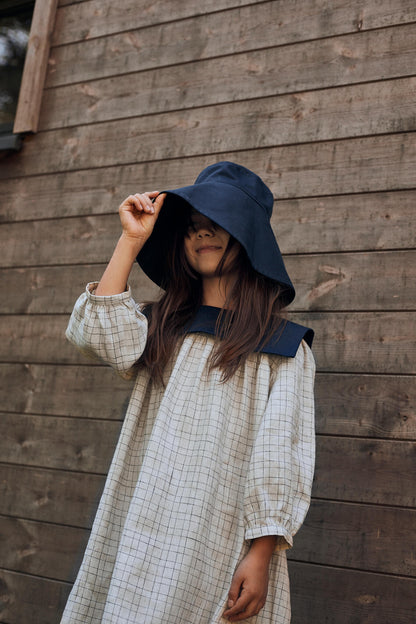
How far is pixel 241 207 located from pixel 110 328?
453mm

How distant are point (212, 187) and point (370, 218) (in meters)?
0.72

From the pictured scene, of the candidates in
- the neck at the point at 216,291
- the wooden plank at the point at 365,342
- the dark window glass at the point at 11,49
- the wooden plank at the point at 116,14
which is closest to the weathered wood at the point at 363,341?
the wooden plank at the point at 365,342

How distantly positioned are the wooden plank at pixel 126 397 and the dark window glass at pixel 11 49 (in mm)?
1325

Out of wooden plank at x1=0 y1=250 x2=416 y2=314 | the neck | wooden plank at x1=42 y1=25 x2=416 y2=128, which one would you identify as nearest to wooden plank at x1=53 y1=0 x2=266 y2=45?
wooden plank at x1=42 y1=25 x2=416 y2=128

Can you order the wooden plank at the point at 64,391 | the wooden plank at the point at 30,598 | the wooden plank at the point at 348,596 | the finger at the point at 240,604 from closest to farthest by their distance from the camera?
the finger at the point at 240,604, the wooden plank at the point at 348,596, the wooden plank at the point at 30,598, the wooden plank at the point at 64,391

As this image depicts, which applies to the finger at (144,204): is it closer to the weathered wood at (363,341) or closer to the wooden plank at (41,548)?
the weathered wood at (363,341)

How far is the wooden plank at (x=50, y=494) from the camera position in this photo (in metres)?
2.35

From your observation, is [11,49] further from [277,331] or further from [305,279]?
[277,331]

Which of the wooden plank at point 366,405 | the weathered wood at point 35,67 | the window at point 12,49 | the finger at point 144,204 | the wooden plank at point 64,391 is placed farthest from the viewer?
the window at point 12,49

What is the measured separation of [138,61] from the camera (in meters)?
2.77

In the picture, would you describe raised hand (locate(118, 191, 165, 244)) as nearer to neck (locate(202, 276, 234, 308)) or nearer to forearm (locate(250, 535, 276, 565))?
neck (locate(202, 276, 234, 308))

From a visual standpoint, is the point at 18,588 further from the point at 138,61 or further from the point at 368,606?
the point at 138,61

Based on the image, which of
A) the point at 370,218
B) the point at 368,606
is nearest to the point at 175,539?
the point at 368,606

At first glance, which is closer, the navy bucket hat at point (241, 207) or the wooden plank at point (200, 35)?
the navy bucket hat at point (241, 207)
